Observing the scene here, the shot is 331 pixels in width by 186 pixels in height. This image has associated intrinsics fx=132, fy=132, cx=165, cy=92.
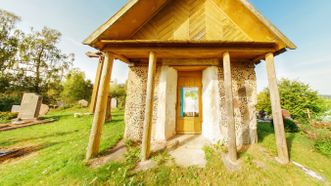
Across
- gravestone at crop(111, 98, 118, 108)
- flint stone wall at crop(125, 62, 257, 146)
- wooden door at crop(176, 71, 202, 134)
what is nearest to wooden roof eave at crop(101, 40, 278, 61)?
flint stone wall at crop(125, 62, 257, 146)

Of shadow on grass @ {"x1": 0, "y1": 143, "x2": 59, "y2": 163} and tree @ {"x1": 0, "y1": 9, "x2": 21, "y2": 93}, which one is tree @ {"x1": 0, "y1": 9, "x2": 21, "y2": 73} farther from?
shadow on grass @ {"x1": 0, "y1": 143, "x2": 59, "y2": 163}

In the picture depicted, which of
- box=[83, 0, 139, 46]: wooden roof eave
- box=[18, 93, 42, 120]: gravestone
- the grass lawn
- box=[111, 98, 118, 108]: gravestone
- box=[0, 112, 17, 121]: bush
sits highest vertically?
box=[83, 0, 139, 46]: wooden roof eave

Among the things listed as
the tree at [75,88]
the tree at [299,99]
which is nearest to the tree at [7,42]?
the tree at [75,88]

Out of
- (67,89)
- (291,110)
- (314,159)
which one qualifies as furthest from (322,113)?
(67,89)

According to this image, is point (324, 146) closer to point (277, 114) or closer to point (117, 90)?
point (277, 114)

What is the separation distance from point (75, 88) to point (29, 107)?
54.9 feet

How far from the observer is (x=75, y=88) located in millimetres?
25984

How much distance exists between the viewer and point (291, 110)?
450 inches

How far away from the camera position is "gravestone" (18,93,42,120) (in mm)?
10586

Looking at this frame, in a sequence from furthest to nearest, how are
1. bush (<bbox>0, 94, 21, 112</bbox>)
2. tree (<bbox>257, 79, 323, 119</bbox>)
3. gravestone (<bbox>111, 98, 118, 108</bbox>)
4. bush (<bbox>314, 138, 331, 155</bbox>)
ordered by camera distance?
gravestone (<bbox>111, 98, 118, 108</bbox>)
bush (<bbox>0, 94, 21, 112</bbox>)
tree (<bbox>257, 79, 323, 119</bbox>)
bush (<bbox>314, 138, 331, 155</bbox>)

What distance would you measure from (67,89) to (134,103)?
1052 inches

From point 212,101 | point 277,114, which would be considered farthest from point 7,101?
point 277,114

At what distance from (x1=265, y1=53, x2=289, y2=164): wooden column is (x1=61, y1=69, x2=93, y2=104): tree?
2897 centimetres

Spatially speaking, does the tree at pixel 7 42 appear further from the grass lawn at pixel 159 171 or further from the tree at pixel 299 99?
the tree at pixel 299 99
